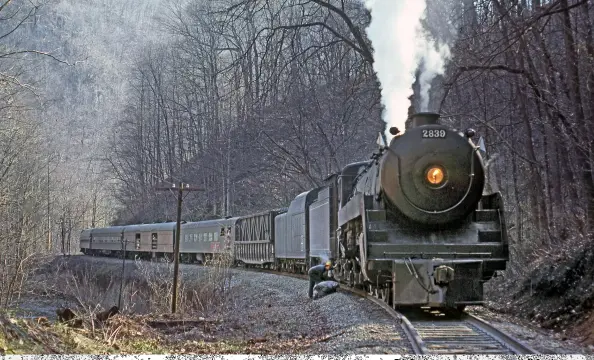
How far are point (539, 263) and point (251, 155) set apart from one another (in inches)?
1021

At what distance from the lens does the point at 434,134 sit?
10.7 meters

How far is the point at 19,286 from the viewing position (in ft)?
60.2

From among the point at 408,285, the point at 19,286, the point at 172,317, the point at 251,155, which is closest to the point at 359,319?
the point at 408,285

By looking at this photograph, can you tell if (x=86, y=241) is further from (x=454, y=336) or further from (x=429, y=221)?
(x=454, y=336)

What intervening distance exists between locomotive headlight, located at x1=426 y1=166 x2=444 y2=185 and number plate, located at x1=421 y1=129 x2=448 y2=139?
511 millimetres

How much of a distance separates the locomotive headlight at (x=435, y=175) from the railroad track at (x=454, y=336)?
7.31 feet

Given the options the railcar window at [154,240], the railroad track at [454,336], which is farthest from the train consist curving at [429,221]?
the railcar window at [154,240]

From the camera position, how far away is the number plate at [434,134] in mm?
10648

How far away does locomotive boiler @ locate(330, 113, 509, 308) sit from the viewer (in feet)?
33.6

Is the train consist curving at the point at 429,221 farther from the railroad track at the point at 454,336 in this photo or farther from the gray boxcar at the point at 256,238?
the gray boxcar at the point at 256,238

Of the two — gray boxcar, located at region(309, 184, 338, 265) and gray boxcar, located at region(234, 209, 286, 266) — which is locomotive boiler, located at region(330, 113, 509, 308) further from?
gray boxcar, located at region(234, 209, 286, 266)

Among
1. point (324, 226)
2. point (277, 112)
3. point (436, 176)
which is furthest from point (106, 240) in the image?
point (436, 176)

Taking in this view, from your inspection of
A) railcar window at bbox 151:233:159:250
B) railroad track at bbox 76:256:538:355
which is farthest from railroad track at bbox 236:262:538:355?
railcar window at bbox 151:233:159:250

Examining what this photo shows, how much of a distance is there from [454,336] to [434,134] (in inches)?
137
